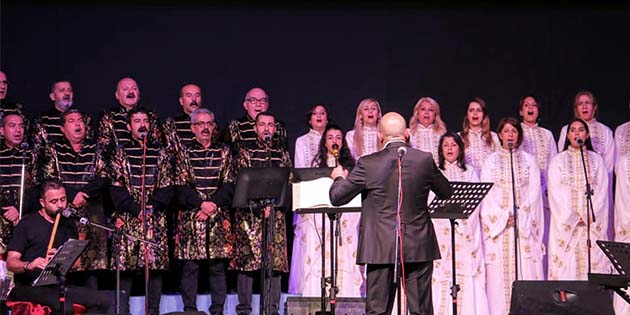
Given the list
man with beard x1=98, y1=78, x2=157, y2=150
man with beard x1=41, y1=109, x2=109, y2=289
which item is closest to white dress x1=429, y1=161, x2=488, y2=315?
man with beard x1=98, y1=78, x2=157, y2=150

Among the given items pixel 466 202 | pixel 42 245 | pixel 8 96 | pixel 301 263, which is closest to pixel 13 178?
pixel 42 245

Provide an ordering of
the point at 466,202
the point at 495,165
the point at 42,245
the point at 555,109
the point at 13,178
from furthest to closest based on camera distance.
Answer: the point at 555,109 → the point at 495,165 → the point at 13,178 → the point at 42,245 → the point at 466,202

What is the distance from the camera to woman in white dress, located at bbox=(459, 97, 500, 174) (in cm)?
961

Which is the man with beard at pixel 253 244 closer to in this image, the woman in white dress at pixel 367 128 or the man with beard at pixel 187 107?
the man with beard at pixel 187 107

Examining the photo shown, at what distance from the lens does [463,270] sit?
9164mm

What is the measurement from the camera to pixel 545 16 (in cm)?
1100

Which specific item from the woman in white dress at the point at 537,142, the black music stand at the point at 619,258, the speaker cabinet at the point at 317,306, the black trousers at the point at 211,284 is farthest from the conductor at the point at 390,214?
the woman in white dress at the point at 537,142

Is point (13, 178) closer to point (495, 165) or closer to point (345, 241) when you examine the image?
point (345, 241)

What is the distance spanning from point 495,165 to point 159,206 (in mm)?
3022

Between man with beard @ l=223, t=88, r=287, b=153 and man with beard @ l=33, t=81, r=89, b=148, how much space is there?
4.38ft

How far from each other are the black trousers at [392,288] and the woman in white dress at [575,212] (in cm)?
295

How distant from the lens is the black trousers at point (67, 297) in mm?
7535

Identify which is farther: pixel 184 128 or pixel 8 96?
pixel 8 96

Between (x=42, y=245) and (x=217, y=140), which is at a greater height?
(x=217, y=140)
